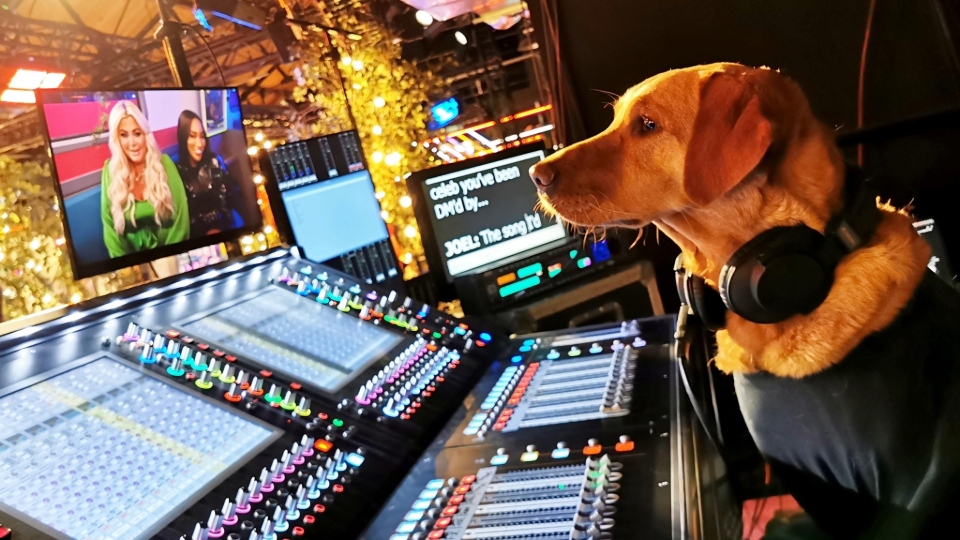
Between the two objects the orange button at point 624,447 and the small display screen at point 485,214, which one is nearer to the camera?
the orange button at point 624,447

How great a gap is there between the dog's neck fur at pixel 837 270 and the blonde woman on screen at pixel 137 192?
1.28m

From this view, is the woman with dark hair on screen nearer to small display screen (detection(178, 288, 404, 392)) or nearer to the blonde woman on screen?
the blonde woman on screen

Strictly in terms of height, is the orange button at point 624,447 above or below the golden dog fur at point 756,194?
below

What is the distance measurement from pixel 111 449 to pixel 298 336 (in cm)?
56

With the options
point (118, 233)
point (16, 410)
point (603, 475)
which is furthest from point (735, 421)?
point (118, 233)

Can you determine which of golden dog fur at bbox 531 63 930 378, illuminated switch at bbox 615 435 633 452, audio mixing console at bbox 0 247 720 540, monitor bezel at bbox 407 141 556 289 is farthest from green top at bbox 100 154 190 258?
illuminated switch at bbox 615 435 633 452

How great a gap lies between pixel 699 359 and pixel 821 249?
1.23 ft

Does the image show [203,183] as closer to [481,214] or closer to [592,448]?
[481,214]

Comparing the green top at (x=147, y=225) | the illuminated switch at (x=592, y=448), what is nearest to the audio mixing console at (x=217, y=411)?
the green top at (x=147, y=225)

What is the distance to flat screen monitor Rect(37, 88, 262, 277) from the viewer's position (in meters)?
1.61

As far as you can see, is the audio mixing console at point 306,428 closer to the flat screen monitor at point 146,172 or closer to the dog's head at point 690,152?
the flat screen monitor at point 146,172

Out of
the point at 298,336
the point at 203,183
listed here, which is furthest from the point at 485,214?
the point at 298,336

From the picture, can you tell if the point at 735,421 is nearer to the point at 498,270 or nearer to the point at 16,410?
the point at 498,270

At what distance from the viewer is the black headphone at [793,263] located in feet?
3.72
